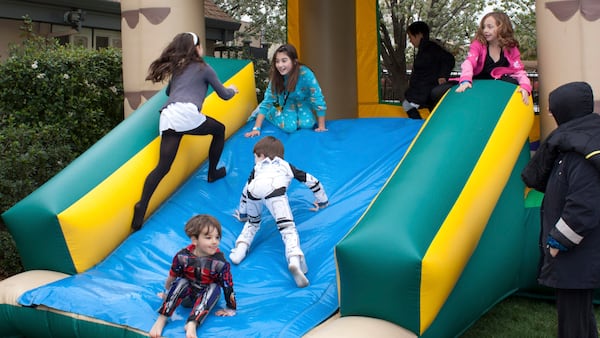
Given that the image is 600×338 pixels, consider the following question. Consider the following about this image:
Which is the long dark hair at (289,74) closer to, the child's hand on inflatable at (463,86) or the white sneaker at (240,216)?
the white sneaker at (240,216)

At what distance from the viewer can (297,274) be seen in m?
3.26

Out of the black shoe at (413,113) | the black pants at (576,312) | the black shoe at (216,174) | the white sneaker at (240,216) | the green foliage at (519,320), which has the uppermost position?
the black shoe at (413,113)

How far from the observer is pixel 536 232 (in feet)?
12.2

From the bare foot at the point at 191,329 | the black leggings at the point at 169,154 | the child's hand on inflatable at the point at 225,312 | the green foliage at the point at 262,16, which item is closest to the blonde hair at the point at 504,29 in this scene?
the black leggings at the point at 169,154

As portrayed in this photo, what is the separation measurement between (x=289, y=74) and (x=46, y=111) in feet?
7.44

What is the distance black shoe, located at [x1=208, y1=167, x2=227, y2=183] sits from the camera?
440 centimetres

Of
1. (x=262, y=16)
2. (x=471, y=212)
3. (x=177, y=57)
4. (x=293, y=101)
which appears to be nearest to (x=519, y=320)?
(x=471, y=212)

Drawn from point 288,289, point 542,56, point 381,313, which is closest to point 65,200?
point 288,289

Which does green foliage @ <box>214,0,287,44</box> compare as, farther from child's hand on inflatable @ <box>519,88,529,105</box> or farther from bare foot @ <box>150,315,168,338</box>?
bare foot @ <box>150,315,168,338</box>

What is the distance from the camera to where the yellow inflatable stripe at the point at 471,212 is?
9.05 feet

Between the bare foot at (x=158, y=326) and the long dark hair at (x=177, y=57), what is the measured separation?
174 centimetres

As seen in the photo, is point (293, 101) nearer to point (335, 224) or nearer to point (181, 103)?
point (181, 103)

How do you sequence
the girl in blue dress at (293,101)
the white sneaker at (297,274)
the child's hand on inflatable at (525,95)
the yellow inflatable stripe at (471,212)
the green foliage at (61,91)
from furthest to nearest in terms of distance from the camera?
1. the green foliage at (61,91)
2. the girl in blue dress at (293,101)
3. the child's hand on inflatable at (525,95)
4. the white sneaker at (297,274)
5. the yellow inflatable stripe at (471,212)

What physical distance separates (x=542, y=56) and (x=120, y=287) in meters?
2.86
